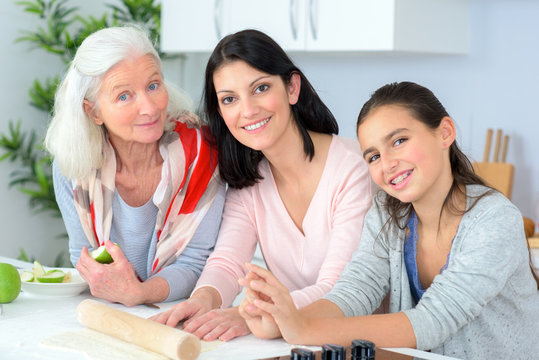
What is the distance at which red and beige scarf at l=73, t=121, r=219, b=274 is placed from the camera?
1.89 metres

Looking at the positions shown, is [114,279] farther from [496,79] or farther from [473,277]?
[496,79]

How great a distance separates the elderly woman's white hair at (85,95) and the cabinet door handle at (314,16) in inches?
47.1

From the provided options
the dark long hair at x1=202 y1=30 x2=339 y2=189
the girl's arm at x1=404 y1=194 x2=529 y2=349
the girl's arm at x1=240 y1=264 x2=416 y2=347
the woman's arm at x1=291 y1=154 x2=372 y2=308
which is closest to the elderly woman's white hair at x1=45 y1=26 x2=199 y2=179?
the dark long hair at x1=202 y1=30 x2=339 y2=189

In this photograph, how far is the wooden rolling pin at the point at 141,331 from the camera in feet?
4.18

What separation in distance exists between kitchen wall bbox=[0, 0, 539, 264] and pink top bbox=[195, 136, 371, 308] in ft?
3.73

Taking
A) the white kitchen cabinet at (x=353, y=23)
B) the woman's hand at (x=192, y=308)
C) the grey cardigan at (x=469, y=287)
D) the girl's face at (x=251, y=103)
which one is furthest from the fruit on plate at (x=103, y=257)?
the white kitchen cabinet at (x=353, y=23)

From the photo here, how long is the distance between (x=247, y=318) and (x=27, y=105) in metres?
2.76

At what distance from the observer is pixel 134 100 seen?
1843 mm

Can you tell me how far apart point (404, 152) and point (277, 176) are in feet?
1.65

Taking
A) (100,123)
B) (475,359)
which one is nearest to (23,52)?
(100,123)

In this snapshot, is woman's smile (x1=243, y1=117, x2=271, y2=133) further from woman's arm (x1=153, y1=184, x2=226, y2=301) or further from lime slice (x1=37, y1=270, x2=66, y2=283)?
lime slice (x1=37, y1=270, x2=66, y2=283)

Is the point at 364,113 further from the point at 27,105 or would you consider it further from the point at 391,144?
the point at 27,105

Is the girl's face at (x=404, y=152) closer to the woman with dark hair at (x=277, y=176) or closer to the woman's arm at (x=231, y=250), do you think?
the woman with dark hair at (x=277, y=176)

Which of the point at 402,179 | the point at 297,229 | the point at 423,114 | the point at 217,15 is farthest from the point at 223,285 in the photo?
the point at 217,15
